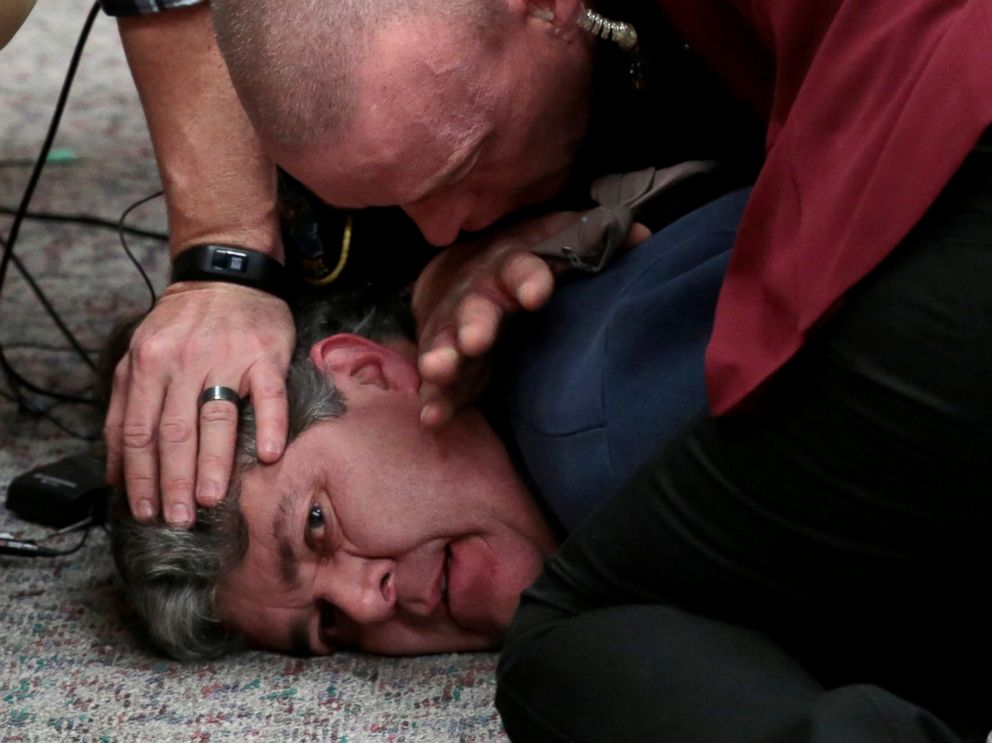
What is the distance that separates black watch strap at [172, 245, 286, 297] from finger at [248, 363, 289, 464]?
13cm

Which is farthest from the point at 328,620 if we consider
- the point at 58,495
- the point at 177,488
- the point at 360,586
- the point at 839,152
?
the point at 839,152

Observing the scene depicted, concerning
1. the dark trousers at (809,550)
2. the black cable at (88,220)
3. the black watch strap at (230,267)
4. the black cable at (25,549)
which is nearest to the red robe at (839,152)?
the dark trousers at (809,550)

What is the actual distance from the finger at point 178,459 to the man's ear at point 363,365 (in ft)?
0.46

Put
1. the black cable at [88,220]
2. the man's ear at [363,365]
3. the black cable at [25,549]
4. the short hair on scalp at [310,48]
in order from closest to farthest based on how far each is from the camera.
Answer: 1. the short hair on scalp at [310,48]
2. the man's ear at [363,365]
3. the black cable at [25,549]
4. the black cable at [88,220]

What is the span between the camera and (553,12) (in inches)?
46.1

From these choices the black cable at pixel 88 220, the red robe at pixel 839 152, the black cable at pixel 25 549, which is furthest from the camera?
the black cable at pixel 88 220

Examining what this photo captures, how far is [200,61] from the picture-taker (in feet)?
5.10

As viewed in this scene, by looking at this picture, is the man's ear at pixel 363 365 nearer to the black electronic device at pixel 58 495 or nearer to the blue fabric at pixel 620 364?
the blue fabric at pixel 620 364

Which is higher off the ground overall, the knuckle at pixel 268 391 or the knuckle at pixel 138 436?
the knuckle at pixel 268 391

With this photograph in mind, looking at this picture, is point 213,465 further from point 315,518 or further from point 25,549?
point 25,549

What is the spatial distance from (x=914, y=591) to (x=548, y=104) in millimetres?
482

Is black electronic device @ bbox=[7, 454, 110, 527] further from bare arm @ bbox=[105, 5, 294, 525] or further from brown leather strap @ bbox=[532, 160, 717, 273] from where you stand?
brown leather strap @ bbox=[532, 160, 717, 273]

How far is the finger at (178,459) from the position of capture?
1331mm

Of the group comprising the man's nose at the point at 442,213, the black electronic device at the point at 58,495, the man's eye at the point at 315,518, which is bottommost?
the black electronic device at the point at 58,495
